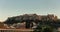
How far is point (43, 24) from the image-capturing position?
1.35 meters

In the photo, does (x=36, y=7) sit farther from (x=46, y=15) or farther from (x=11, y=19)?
(x=11, y=19)

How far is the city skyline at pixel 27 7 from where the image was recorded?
1366 millimetres

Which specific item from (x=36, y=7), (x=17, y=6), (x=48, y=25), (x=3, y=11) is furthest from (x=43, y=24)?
(x=3, y=11)

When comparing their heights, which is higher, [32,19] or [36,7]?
[36,7]

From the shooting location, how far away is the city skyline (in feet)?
4.48

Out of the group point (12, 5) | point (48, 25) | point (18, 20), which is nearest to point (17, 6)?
point (12, 5)

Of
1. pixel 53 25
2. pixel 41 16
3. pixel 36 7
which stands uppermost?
pixel 36 7

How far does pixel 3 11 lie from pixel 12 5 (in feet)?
0.40

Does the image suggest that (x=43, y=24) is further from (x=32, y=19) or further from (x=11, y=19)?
(x=11, y=19)

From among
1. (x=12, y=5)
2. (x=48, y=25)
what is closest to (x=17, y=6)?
(x=12, y=5)

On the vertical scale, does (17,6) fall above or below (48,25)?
above

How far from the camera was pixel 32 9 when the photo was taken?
4.52ft

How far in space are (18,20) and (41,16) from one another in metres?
0.26

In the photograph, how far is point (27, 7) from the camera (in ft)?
4.56
